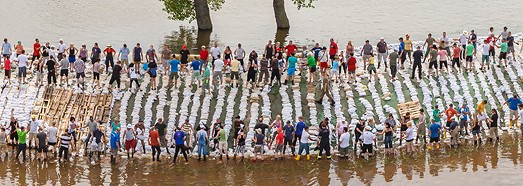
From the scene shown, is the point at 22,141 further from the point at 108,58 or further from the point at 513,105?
the point at 513,105

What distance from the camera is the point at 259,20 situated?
60875 mm

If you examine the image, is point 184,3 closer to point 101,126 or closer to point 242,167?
point 101,126

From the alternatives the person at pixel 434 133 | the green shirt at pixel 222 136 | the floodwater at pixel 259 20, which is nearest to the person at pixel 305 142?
the green shirt at pixel 222 136

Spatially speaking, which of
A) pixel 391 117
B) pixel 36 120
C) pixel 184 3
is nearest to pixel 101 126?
pixel 36 120

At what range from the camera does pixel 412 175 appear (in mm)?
33625

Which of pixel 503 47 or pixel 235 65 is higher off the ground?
pixel 503 47

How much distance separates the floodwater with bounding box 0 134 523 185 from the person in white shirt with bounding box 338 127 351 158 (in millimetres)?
296

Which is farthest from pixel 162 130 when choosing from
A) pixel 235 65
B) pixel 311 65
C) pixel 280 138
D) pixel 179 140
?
pixel 311 65

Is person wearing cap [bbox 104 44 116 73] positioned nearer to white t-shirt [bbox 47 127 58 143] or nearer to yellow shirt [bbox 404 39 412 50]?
white t-shirt [bbox 47 127 58 143]

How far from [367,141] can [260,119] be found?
4.19m

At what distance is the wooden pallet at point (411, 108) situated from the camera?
1517 inches

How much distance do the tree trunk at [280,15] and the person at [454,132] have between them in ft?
74.1

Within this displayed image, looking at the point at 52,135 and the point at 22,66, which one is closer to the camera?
the point at 52,135

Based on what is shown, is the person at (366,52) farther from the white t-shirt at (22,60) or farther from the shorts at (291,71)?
the white t-shirt at (22,60)
